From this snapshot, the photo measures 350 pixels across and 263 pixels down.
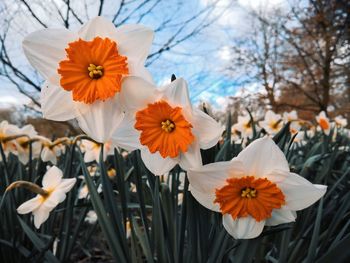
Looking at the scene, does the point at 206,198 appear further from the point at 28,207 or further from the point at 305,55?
the point at 305,55

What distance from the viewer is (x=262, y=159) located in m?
0.68

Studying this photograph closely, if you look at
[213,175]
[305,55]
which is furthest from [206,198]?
[305,55]

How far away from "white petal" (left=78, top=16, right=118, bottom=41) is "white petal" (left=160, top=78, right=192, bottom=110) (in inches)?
5.5

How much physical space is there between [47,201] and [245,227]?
2.18 feet

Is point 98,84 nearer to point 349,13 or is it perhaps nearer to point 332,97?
point 349,13

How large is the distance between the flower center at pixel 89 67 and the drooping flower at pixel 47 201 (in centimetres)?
55

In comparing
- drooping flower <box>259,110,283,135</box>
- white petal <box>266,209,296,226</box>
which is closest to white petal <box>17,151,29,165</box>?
white petal <box>266,209,296,226</box>

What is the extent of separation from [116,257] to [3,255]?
63cm

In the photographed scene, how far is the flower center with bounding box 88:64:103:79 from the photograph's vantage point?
602 mm

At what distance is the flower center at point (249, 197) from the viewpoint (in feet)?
2.13

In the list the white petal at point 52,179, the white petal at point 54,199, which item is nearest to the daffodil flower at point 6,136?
the white petal at point 52,179

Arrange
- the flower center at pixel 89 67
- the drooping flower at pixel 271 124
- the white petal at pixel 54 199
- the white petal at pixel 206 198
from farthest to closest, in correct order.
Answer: the drooping flower at pixel 271 124 < the white petal at pixel 54 199 < the white petal at pixel 206 198 < the flower center at pixel 89 67

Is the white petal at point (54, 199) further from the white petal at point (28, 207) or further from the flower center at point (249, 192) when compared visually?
the flower center at point (249, 192)

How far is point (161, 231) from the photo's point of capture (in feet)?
3.12
